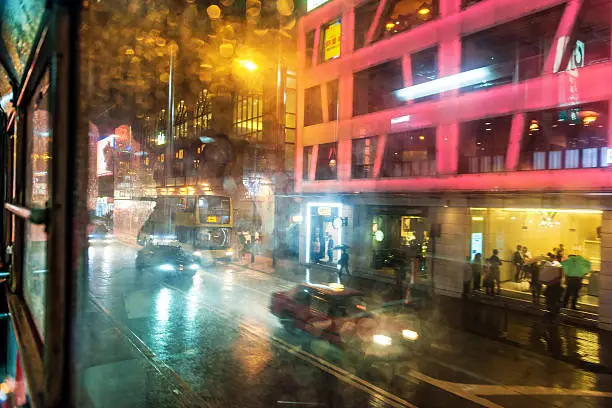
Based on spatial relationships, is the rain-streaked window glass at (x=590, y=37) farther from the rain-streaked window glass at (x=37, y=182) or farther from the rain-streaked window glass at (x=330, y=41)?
the rain-streaked window glass at (x=37, y=182)

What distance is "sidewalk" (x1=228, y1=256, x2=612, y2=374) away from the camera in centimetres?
954

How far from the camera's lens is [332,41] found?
21906mm

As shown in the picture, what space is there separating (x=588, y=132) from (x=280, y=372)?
37.0 feet

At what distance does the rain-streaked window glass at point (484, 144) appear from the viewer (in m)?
14.6

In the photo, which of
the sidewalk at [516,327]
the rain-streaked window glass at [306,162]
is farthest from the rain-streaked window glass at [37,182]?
the rain-streaked window glass at [306,162]

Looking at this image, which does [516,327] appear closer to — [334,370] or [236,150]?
[334,370]

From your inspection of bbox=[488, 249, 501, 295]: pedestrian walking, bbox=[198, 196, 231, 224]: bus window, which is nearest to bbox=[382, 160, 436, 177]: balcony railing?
bbox=[488, 249, 501, 295]: pedestrian walking

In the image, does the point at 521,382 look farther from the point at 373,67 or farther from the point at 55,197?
the point at 373,67

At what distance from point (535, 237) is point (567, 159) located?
289 centimetres

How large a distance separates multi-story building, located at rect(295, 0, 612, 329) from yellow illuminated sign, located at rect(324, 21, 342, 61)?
0.28ft

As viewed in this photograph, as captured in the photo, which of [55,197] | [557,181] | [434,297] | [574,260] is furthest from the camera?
[434,297]

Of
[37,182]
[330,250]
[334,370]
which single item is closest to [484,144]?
[330,250]

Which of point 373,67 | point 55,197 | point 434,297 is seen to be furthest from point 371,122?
point 55,197

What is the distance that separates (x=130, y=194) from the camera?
115 feet
